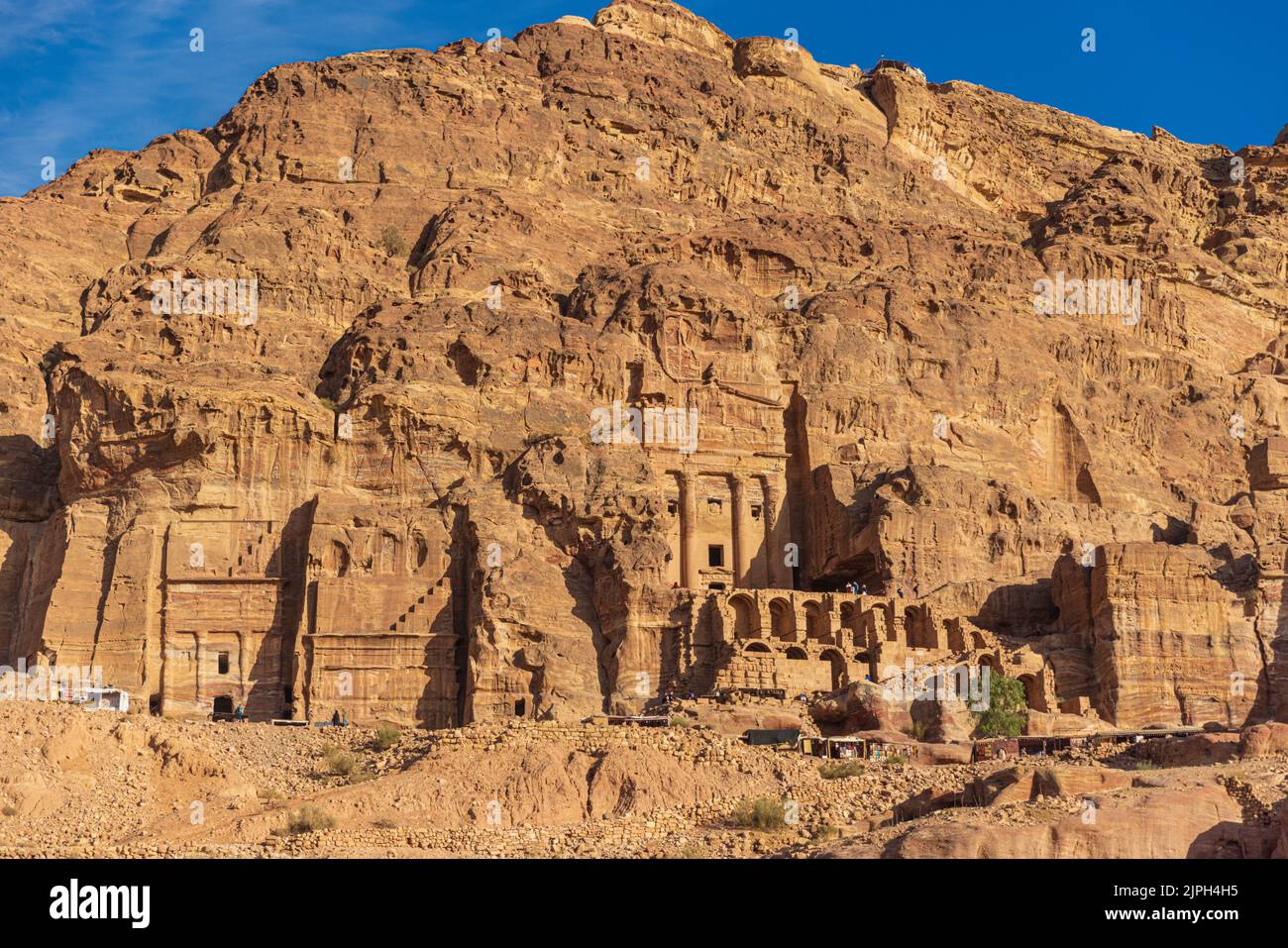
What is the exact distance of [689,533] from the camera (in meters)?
84.3

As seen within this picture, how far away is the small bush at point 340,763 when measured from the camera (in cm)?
5644

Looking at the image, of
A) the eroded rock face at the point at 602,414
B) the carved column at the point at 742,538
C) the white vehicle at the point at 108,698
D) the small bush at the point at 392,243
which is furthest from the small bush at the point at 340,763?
the small bush at the point at 392,243

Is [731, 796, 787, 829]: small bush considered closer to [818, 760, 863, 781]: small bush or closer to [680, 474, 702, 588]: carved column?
[818, 760, 863, 781]: small bush

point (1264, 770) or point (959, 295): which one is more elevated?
point (959, 295)

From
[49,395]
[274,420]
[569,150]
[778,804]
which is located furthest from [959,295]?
[778,804]

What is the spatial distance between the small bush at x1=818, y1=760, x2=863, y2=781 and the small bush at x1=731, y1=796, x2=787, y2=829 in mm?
5108

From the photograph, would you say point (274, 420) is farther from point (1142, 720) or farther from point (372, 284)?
point (1142, 720)

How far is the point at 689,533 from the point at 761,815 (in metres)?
37.3

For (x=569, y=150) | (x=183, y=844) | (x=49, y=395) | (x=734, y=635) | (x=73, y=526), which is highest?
(x=569, y=150)

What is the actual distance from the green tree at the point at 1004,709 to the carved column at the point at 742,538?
1601cm

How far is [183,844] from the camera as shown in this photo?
4522 cm

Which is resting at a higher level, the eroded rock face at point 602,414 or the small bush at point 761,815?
the eroded rock face at point 602,414

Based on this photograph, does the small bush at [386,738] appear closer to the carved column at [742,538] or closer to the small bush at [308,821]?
the small bush at [308,821]

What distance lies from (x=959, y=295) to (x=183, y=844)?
197 feet
